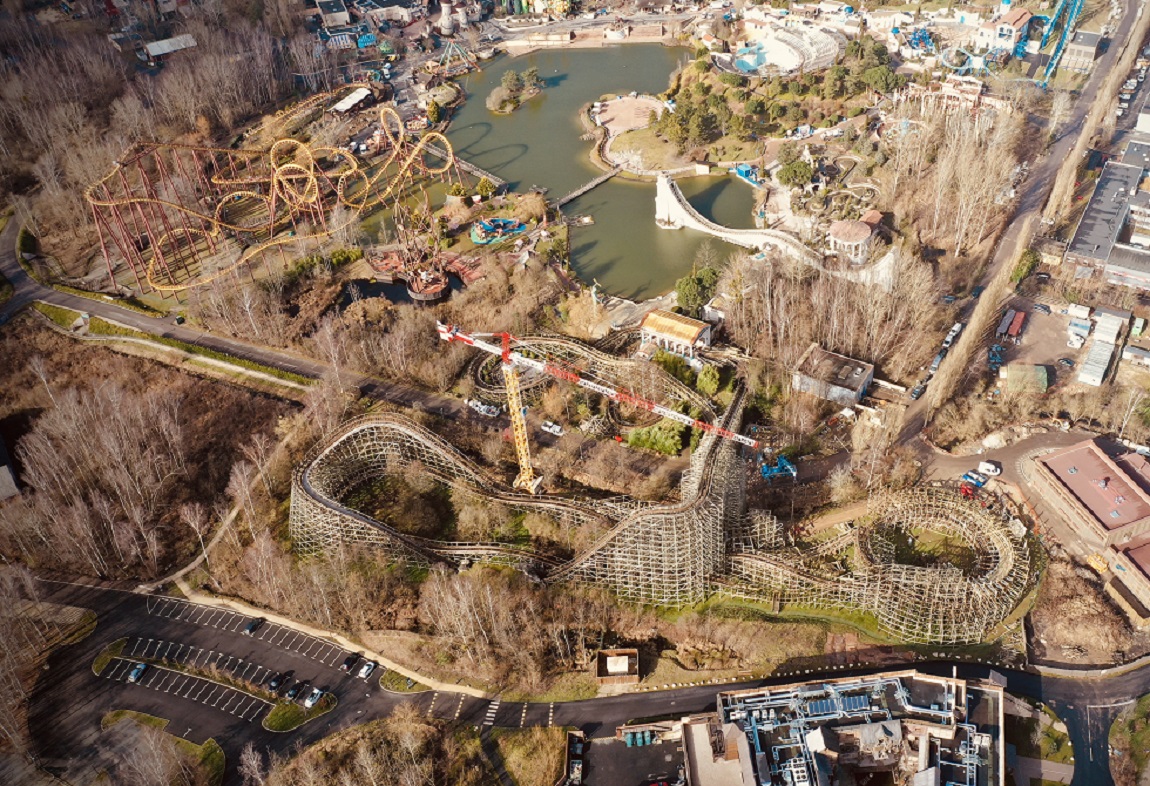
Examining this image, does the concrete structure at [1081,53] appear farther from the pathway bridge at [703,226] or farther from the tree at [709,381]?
the tree at [709,381]

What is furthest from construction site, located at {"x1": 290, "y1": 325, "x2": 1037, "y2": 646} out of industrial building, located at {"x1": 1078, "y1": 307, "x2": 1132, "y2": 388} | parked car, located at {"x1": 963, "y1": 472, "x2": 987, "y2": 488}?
industrial building, located at {"x1": 1078, "y1": 307, "x2": 1132, "y2": 388}

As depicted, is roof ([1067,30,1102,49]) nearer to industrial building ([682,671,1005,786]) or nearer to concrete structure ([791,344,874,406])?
concrete structure ([791,344,874,406])

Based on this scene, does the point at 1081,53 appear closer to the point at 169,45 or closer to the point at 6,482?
the point at 169,45

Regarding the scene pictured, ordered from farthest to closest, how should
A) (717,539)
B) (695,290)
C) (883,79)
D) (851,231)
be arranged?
(883,79)
(851,231)
(695,290)
(717,539)

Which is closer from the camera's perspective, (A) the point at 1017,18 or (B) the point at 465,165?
(B) the point at 465,165

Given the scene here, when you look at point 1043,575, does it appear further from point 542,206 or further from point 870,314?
point 542,206

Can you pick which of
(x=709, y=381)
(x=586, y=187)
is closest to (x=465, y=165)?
(x=586, y=187)
